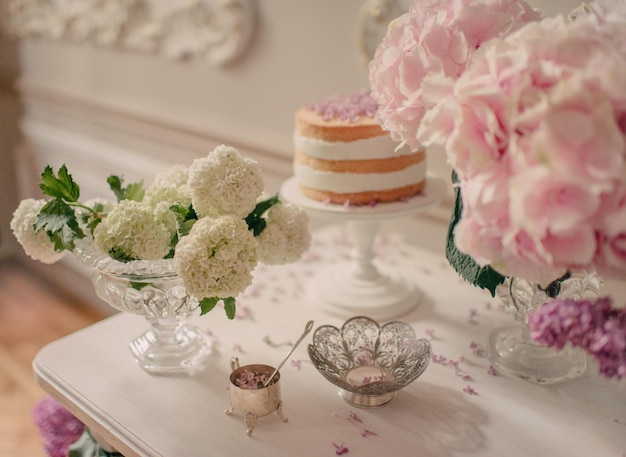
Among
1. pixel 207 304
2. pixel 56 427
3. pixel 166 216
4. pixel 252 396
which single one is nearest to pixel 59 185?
pixel 166 216

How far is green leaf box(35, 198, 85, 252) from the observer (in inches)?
34.8

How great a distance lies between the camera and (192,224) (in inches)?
33.9

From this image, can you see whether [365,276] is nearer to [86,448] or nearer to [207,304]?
[207,304]

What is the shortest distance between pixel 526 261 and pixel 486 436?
0.31 meters

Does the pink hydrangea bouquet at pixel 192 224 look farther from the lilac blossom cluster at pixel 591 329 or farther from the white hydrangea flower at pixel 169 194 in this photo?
the lilac blossom cluster at pixel 591 329

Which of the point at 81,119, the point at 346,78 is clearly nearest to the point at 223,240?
the point at 346,78

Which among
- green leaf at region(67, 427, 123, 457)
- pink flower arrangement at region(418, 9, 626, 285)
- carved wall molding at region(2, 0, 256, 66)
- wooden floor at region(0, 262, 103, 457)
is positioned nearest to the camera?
pink flower arrangement at region(418, 9, 626, 285)

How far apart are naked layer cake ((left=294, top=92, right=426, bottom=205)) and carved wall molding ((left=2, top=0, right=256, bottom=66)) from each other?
692 mm

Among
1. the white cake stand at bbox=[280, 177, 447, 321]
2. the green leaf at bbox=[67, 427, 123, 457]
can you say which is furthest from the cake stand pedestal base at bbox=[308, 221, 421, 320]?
the green leaf at bbox=[67, 427, 123, 457]

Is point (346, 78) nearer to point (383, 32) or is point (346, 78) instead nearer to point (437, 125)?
point (383, 32)

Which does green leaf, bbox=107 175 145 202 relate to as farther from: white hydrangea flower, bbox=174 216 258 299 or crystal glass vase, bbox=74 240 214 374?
white hydrangea flower, bbox=174 216 258 299

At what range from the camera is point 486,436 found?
0.81m

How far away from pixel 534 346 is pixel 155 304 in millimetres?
585

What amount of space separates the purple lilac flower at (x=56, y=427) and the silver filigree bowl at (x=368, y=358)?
0.52 metres
